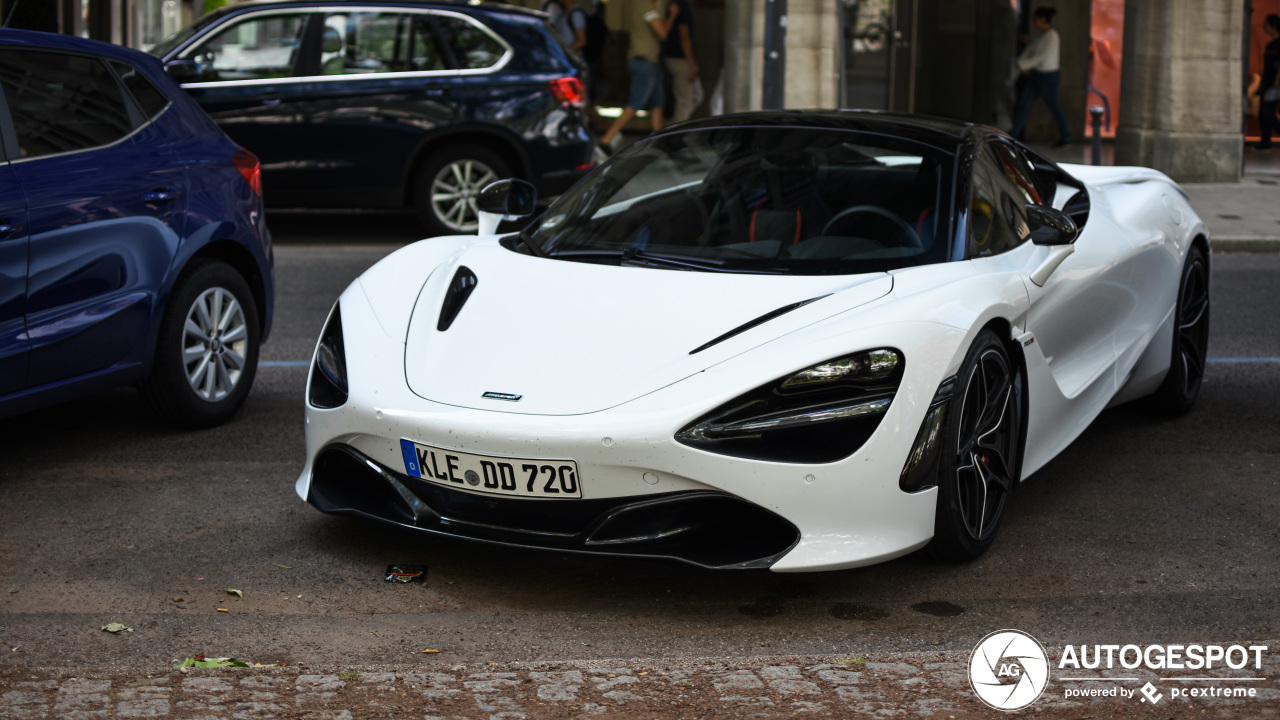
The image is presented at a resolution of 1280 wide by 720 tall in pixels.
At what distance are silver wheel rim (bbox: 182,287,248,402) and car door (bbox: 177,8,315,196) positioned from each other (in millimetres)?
5624

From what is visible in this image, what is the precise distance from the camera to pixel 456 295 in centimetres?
455

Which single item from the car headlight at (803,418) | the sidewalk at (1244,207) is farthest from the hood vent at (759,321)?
the sidewalk at (1244,207)

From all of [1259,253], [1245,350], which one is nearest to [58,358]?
[1245,350]

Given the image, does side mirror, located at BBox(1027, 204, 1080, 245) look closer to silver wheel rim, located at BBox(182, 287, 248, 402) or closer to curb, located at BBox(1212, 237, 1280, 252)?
silver wheel rim, located at BBox(182, 287, 248, 402)

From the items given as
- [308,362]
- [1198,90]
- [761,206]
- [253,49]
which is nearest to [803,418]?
[761,206]

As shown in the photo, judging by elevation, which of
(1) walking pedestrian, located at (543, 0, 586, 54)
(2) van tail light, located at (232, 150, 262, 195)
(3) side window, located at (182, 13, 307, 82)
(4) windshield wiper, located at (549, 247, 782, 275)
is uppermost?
(1) walking pedestrian, located at (543, 0, 586, 54)

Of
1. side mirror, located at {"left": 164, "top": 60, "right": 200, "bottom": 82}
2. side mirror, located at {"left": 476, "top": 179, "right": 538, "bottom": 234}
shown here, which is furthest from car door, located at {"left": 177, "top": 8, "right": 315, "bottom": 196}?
side mirror, located at {"left": 476, "top": 179, "right": 538, "bottom": 234}

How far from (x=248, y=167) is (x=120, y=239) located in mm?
919

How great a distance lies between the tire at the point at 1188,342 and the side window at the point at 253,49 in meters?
7.48

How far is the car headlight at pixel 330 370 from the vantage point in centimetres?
423

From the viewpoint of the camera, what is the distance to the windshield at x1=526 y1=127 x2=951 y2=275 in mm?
4656

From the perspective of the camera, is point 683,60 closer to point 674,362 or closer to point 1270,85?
point 1270,85

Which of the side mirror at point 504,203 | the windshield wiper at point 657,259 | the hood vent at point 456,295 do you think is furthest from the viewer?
the side mirror at point 504,203

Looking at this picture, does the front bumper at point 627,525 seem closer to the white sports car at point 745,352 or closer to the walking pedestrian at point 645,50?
the white sports car at point 745,352
